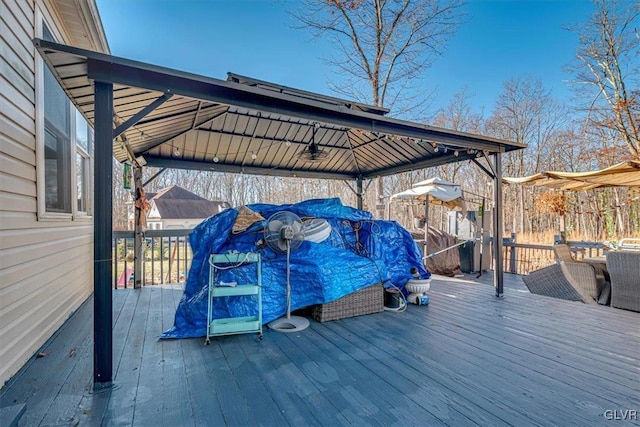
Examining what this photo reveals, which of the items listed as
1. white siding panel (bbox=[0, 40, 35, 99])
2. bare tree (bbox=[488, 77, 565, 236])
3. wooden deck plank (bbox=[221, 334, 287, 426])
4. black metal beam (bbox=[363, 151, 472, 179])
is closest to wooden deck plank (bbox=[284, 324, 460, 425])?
wooden deck plank (bbox=[221, 334, 287, 426])

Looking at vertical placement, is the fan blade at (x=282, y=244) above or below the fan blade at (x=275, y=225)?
below

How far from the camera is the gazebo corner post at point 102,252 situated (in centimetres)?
226

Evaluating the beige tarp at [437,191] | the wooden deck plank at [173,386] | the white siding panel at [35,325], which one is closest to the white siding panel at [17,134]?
the white siding panel at [35,325]

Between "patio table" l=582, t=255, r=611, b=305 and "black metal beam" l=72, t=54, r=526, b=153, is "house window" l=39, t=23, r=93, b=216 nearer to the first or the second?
"black metal beam" l=72, t=54, r=526, b=153

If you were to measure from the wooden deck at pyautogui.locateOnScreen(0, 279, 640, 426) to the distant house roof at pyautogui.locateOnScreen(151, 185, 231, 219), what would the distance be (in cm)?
1474

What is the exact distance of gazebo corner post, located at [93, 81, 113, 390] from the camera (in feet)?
7.42

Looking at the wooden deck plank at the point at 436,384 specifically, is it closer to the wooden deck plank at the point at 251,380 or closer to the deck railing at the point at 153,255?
the wooden deck plank at the point at 251,380

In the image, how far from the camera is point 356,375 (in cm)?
240

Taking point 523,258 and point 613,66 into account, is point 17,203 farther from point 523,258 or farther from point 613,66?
point 613,66

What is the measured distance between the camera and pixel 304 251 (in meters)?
3.90

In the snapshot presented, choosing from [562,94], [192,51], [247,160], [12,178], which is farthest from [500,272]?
[562,94]

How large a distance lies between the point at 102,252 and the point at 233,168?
4.94 metres

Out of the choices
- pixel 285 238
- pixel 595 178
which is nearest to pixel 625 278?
pixel 595 178

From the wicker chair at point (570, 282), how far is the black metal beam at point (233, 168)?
491 centimetres
